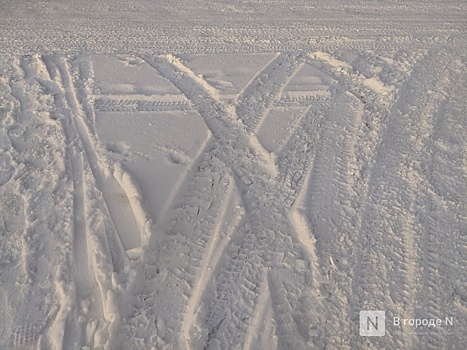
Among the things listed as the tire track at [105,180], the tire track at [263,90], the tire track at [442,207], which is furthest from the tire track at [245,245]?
the tire track at [442,207]

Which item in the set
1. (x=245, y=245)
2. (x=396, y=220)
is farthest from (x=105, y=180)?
(x=396, y=220)

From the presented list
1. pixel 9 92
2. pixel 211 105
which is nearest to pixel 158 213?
pixel 211 105

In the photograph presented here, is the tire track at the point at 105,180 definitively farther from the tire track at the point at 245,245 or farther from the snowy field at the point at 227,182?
the tire track at the point at 245,245

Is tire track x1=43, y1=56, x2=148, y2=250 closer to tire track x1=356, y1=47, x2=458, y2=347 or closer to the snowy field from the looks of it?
the snowy field

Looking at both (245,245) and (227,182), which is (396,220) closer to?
(245,245)

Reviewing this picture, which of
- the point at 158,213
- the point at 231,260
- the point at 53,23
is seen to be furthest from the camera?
the point at 53,23

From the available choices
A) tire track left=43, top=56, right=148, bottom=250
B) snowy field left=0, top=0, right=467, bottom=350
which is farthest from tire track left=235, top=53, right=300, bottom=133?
tire track left=43, top=56, right=148, bottom=250

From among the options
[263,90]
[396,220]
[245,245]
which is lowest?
[245,245]

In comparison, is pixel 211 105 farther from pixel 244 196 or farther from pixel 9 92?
pixel 9 92
